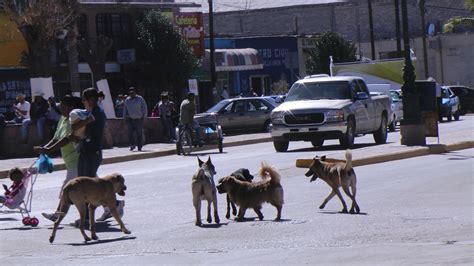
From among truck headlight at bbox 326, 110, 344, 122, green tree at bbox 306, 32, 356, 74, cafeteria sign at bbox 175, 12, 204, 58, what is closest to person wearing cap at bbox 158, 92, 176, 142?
truck headlight at bbox 326, 110, 344, 122

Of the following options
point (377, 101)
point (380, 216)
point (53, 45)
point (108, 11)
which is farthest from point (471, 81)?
point (380, 216)

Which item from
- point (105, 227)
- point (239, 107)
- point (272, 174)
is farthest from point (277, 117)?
point (272, 174)

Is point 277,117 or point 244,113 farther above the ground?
point 277,117

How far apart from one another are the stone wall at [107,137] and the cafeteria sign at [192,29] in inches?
675

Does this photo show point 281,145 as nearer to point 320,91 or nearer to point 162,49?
point 320,91

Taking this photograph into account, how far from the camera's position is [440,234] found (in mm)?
12484

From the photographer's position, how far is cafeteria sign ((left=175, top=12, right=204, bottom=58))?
53.8m

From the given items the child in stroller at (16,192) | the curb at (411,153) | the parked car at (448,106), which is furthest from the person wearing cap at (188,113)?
the parked car at (448,106)

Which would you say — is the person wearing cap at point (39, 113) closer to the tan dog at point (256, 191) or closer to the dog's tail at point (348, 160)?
the tan dog at point (256, 191)

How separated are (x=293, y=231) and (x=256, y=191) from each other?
1.07m

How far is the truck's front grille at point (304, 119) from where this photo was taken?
27938mm

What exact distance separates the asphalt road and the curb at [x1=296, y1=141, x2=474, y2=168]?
211 centimetres

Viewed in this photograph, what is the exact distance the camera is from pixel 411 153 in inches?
973

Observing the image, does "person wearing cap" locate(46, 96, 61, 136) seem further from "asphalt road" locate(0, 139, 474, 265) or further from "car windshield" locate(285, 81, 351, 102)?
"asphalt road" locate(0, 139, 474, 265)
